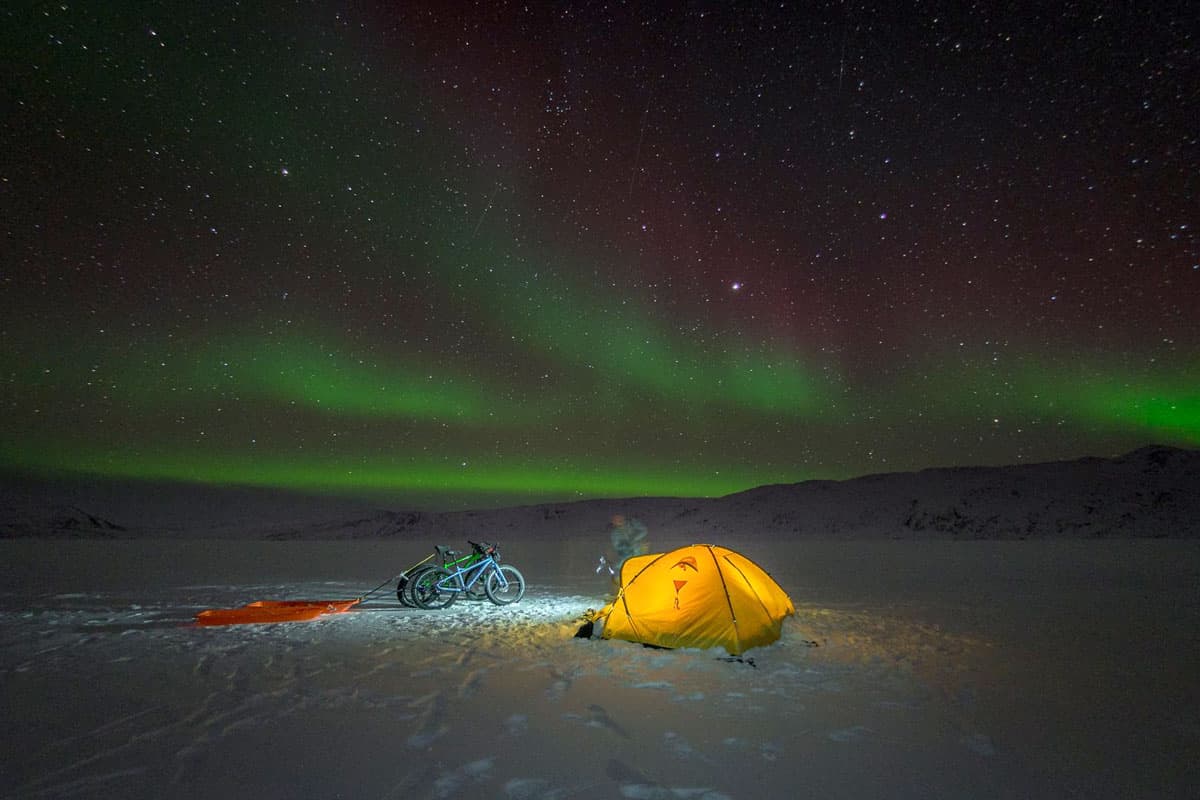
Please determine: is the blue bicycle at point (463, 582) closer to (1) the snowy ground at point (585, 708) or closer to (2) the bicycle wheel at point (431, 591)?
(2) the bicycle wheel at point (431, 591)

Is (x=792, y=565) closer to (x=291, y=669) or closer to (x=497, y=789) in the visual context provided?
(x=291, y=669)

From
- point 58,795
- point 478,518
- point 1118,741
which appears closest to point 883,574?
point 1118,741

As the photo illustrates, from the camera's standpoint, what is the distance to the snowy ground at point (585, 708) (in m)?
4.45

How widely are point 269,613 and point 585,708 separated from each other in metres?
7.66

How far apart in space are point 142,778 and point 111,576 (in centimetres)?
1968

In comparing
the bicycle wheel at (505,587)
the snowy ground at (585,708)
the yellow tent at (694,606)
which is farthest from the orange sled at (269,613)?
the yellow tent at (694,606)

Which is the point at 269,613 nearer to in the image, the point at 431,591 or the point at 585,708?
the point at 431,591

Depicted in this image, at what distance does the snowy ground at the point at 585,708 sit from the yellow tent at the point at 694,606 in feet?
0.97

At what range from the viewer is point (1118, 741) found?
531 centimetres

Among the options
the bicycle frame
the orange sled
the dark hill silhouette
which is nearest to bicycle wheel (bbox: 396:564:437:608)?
the bicycle frame

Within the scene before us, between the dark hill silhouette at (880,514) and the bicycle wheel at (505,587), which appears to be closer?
the bicycle wheel at (505,587)

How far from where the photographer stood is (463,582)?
13.1m

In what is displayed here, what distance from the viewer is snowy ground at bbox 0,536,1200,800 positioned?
4453 mm

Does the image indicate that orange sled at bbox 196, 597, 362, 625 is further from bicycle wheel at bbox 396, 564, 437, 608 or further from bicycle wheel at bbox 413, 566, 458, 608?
bicycle wheel at bbox 413, 566, 458, 608
